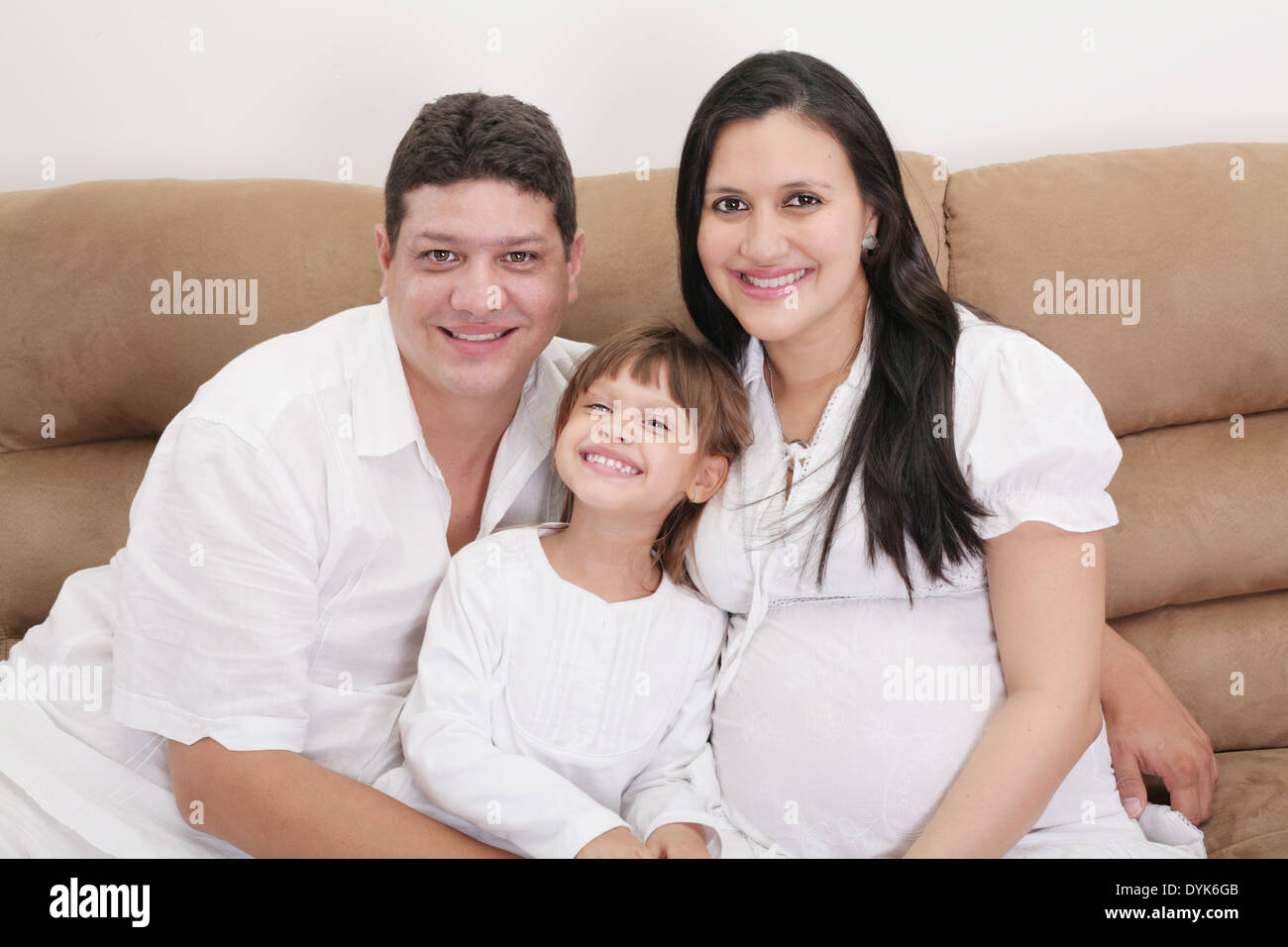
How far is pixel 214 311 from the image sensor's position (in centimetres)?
178

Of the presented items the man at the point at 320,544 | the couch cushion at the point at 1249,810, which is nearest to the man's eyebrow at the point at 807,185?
the man at the point at 320,544

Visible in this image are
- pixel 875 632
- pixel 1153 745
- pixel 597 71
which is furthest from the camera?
pixel 597 71

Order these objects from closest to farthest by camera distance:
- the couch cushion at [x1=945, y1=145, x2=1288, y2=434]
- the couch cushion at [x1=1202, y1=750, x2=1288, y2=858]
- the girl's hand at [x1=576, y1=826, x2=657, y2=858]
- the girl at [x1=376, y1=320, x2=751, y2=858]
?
the girl's hand at [x1=576, y1=826, x2=657, y2=858] < the girl at [x1=376, y1=320, x2=751, y2=858] < the couch cushion at [x1=1202, y1=750, x2=1288, y2=858] < the couch cushion at [x1=945, y1=145, x2=1288, y2=434]

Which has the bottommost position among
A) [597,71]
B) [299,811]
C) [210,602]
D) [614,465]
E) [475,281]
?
[299,811]

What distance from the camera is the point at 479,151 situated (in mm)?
1423

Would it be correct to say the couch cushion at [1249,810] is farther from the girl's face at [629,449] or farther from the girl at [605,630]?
the girl's face at [629,449]

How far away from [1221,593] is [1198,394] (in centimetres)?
34

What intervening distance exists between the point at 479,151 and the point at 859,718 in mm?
893

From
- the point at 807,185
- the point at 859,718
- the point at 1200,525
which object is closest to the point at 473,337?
the point at 807,185

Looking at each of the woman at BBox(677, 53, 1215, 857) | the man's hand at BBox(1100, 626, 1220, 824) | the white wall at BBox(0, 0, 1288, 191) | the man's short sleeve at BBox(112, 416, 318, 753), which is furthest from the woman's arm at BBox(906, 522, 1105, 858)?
the white wall at BBox(0, 0, 1288, 191)

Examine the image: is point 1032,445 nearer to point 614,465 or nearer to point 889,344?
point 889,344

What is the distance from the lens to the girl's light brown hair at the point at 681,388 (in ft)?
4.90

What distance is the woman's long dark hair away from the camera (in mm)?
1374

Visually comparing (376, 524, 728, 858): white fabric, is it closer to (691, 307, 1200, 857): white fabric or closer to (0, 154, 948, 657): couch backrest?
(691, 307, 1200, 857): white fabric
